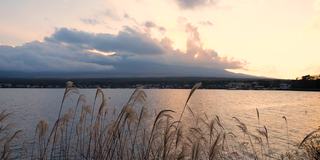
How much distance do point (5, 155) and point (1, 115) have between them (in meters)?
1.84

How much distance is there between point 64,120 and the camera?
32.1 ft

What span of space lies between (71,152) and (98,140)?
23.4 meters

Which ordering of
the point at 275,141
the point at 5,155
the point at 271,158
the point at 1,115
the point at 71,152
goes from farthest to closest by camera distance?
the point at 275,141 < the point at 71,152 < the point at 271,158 < the point at 5,155 < the point at 1,115

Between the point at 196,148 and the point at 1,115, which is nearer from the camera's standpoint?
the point at 1,115

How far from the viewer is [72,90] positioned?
29.6 ft

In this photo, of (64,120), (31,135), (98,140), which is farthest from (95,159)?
(31,135)

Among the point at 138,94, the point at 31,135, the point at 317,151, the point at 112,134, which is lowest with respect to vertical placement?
the point at 31,135

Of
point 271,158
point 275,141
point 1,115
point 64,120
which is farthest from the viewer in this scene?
point 275,141

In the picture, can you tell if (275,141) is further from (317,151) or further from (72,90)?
(72,90)

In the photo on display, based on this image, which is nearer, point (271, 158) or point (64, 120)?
point (64, 120)

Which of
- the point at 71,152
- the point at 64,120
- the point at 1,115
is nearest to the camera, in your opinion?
the point at 1,115

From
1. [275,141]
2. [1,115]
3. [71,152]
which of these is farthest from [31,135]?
[1,115]

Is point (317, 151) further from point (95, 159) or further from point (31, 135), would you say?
point (31, 135)

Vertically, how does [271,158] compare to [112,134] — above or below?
below
